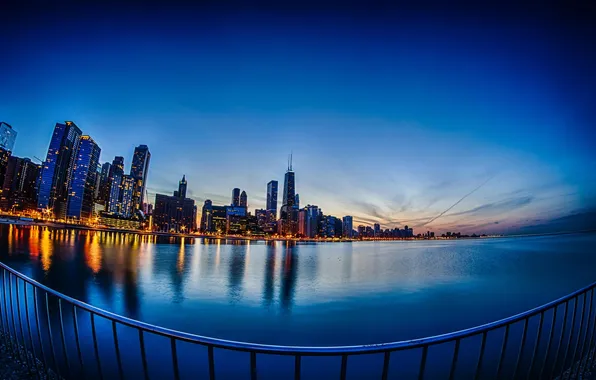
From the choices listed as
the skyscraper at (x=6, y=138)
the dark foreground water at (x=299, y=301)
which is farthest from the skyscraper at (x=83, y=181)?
the dark foreground water at (x=299, y=301)

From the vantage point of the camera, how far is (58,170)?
479 ft

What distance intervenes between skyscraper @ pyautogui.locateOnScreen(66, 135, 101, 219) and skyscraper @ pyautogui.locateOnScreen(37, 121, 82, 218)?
8.38 feet

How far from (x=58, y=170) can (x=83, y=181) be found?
1227 centimetres

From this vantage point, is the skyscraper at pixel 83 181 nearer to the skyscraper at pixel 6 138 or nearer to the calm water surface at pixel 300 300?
the skyscraper at pixel 6 138

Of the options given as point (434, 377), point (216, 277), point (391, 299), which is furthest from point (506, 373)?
point (216, 277)

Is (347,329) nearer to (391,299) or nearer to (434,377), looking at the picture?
(434,377)

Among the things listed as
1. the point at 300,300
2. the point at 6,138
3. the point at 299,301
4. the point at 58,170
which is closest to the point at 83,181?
the point at 58,170

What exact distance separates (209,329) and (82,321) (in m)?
4.59

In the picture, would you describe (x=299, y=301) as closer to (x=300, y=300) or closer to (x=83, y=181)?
(x=300, y=300)

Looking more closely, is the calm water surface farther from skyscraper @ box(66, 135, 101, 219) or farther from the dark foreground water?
skyscraper @ box(66, 135, 101, 219)

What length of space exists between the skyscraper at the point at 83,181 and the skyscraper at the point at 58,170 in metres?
2.55

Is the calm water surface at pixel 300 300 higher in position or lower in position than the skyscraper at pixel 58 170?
lower

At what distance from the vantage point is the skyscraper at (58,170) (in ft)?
458

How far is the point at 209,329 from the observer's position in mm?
11320
